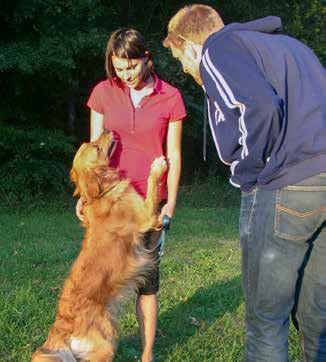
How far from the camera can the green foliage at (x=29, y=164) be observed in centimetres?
1173

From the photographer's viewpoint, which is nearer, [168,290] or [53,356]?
[53,356]

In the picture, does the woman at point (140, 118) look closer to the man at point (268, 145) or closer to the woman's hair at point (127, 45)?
the woman's hair at point (127, 45)

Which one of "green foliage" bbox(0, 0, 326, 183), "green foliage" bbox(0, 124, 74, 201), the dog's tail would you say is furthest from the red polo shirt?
"green foliage" bbox(0, 124, 74, 201)

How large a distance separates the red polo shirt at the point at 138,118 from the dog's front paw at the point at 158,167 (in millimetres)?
67

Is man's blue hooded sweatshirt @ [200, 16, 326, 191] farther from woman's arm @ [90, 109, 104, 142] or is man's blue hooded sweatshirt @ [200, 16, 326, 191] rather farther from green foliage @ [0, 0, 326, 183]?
green foliage @ [0, 0, 326, 183]

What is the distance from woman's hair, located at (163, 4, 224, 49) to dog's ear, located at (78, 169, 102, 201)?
1.61 m

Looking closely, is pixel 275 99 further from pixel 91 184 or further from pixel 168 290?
pixel 168 290

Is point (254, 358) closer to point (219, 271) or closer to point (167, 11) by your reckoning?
point (219, 271)

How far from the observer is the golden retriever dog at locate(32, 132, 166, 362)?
378cm

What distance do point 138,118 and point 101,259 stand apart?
3.20ft

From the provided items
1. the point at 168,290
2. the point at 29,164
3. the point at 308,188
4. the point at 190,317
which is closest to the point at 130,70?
the point at 308,188

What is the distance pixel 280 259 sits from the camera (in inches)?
112

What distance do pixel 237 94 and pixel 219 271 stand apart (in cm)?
415

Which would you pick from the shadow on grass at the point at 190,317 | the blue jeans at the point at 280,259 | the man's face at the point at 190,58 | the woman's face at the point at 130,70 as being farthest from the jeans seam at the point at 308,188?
the shadow on grass at the point at 190,317
